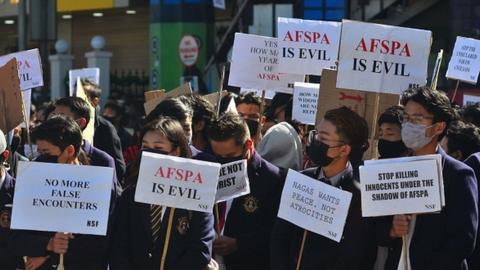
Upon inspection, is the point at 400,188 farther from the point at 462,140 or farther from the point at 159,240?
the point at 462,140

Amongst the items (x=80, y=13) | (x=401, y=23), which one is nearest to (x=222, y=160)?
(x=401, y=23)

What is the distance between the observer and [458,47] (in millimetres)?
10164

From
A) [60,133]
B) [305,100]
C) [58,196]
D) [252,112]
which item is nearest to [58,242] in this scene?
[58,196]

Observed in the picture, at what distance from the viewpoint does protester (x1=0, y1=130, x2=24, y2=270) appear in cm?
612

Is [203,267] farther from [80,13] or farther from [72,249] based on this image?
[80,13]

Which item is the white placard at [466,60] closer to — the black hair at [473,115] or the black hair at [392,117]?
the black hair at [473,115]

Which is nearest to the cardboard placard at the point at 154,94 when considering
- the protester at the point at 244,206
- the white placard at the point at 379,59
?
the white placard at the point at 379,59

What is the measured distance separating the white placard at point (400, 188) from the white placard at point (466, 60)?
188 inches

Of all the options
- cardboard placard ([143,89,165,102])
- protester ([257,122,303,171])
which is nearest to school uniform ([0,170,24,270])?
protester ([257,122,303,171])

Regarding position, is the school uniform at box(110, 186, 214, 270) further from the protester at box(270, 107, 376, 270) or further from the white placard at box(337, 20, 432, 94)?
the white placard at box(337, 20, 432, 94)

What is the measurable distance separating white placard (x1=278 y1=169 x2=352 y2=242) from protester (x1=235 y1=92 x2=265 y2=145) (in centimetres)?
206

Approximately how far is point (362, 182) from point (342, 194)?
0.14m

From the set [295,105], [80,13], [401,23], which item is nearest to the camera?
[295,105]

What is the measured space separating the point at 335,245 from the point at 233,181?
2.86ft
